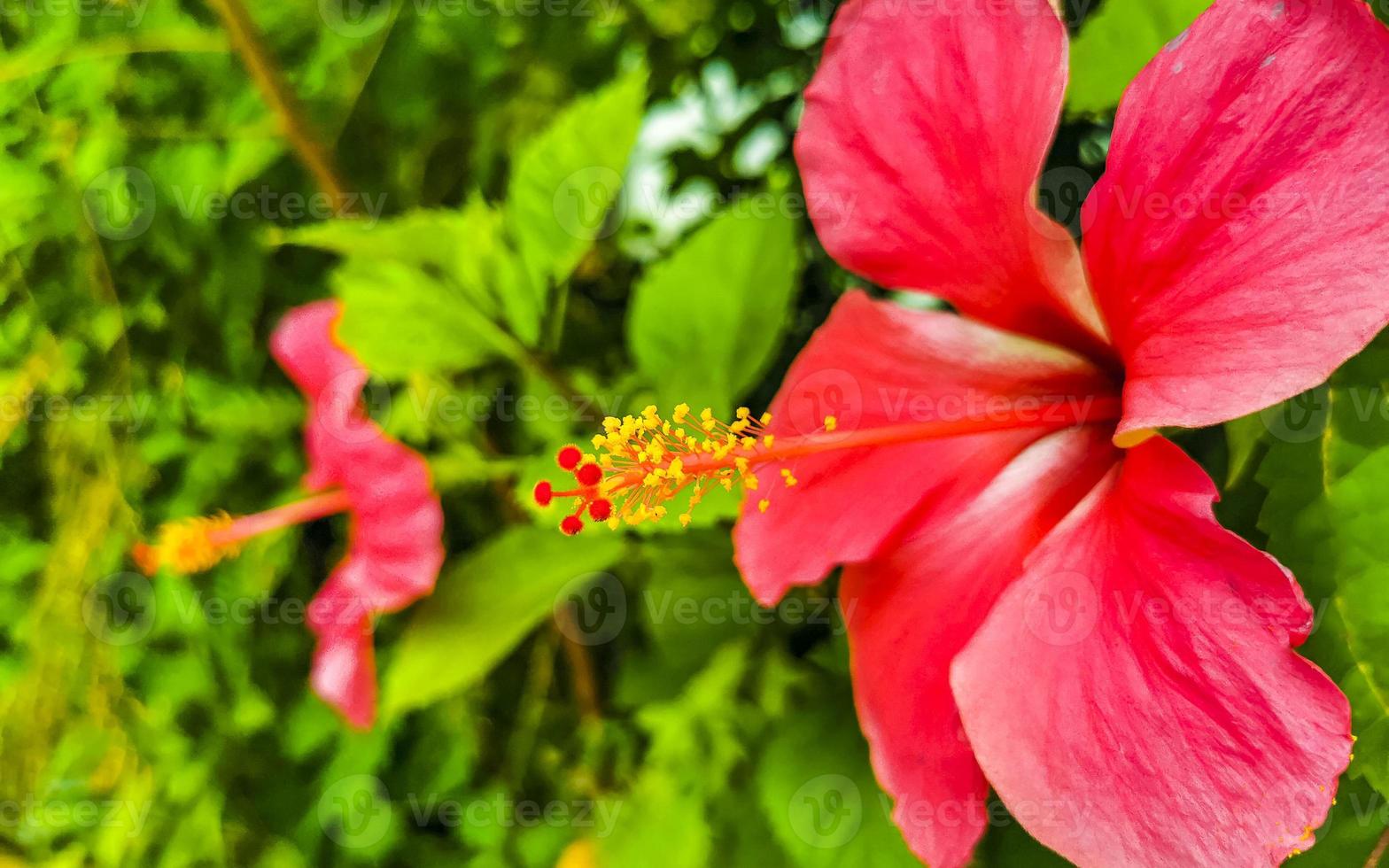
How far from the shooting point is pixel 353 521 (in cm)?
59

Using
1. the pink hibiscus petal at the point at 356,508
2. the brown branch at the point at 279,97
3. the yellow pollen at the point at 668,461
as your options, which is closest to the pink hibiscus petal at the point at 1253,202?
the yellow pollen at the point at 668,461

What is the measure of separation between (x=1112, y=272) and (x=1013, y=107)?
6cm

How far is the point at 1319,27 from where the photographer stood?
23 cm

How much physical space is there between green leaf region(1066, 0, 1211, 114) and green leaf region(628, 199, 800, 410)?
0.16 m

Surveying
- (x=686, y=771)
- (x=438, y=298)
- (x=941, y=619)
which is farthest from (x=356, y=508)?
(x=941, y=619)

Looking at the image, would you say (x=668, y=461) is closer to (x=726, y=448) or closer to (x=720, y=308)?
(x=726, y=448)

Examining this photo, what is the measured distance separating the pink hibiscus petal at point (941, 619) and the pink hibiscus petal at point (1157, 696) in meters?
0.03

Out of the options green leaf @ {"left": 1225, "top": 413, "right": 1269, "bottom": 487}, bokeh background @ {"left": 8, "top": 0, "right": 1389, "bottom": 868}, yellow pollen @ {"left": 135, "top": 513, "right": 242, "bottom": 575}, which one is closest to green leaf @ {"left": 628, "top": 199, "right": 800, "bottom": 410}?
bokeh background @ {"left": 8, "top": 0, "right": 1389, "bottom": 868}

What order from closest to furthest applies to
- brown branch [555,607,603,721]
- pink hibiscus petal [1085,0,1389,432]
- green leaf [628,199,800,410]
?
pink hibiscus petal [1085,0,1389,432] < green leaf [628,199,800,410] < brown branch [555,607,603,721]

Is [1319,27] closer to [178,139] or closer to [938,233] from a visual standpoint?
[938,233]

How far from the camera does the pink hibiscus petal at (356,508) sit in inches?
20.9

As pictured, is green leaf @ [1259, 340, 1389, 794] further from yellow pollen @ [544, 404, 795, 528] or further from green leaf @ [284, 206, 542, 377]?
green leaf @ [284, 206, 542, 377]

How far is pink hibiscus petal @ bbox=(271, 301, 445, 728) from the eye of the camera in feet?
1.74

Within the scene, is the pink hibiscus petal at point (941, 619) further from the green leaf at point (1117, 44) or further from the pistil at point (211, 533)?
the pistil at point (211, 533)
